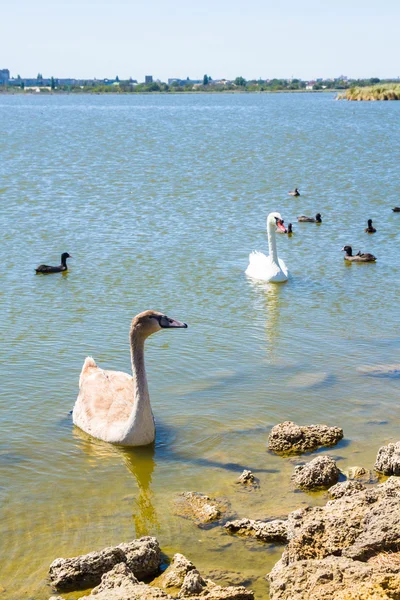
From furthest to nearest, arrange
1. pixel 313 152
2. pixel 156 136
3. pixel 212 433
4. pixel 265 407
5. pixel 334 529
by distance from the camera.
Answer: pixel 156 136 → pixel 313 152 → pixel 265 407 → pixel 212 433 → pixel 334 529

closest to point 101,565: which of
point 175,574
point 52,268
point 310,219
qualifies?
point 175,574

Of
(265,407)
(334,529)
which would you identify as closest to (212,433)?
(265,407)

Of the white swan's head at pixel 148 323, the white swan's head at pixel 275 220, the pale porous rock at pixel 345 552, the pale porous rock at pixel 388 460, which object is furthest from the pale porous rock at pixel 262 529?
the white swan's head at pixel 275 220

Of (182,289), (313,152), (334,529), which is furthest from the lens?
(313,152)

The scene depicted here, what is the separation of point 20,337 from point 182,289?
3.89m

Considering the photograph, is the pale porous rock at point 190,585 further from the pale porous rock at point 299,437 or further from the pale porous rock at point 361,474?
the pale porous rock at point 299,437

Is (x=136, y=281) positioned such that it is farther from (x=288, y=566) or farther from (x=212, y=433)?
(x=288, y=566)

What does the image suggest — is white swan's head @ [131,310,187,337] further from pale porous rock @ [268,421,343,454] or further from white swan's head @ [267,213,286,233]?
white swan's head @ [267,213,286,233]

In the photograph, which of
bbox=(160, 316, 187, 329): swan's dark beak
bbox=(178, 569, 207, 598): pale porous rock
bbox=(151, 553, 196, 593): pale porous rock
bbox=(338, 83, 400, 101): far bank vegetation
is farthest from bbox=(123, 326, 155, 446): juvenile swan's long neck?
bbox=(338, 83, 400, 101): far bank vegetation

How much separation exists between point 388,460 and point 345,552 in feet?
7.73

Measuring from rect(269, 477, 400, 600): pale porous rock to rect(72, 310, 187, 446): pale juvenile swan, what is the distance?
8.86 ft

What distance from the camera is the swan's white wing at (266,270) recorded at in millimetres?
17406

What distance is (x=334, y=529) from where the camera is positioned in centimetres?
700

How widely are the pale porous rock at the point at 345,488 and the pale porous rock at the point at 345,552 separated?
1.58ft
